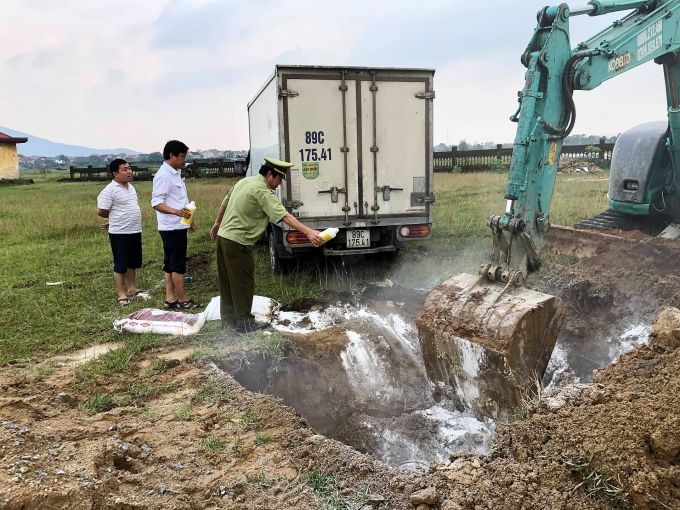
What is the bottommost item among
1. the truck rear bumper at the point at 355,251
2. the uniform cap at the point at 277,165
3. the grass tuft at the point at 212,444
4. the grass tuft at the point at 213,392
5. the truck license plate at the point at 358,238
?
the grass tuft at the point at 212,444

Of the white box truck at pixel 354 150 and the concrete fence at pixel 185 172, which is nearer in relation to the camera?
the white box truck at pixel 354 150

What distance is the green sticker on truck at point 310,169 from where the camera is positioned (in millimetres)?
6758

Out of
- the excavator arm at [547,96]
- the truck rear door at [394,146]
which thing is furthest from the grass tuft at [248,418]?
the truck rear door at [394,146]

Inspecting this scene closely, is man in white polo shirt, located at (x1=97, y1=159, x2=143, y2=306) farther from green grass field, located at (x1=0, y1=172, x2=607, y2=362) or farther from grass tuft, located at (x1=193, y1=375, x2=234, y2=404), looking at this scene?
grass tuft, located at (x1=193, y1=375, x2=234, y2=404)

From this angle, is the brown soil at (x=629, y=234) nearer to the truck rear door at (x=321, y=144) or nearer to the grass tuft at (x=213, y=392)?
the truck rear door at (x=321, y=144)

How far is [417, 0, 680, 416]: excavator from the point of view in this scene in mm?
3814

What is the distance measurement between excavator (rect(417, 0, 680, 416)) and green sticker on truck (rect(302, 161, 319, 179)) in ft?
9.16

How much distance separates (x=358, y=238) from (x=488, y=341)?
3453 millimetres

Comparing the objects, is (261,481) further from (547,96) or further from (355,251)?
(355,251)

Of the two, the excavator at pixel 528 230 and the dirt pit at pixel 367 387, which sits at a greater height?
the excavator at pixel 528 230

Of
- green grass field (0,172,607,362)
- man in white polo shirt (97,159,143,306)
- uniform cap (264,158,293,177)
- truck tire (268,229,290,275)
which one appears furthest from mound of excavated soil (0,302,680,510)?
truck tire (268,229,290,275)

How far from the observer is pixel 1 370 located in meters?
4.60

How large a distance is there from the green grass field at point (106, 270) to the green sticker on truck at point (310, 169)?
4.72 ft

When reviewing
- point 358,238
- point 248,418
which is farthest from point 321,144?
point 248,418
